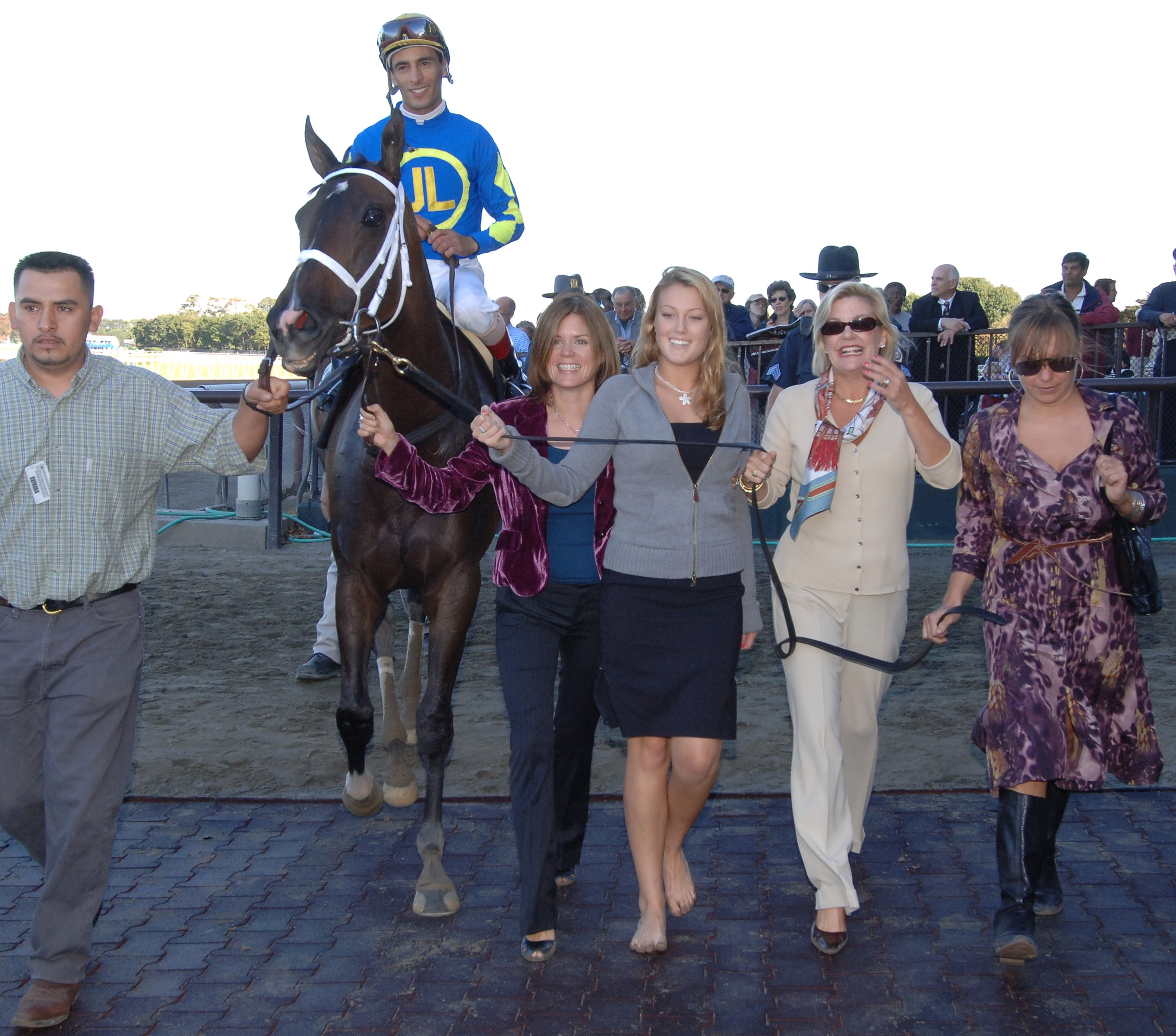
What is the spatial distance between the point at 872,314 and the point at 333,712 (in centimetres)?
381

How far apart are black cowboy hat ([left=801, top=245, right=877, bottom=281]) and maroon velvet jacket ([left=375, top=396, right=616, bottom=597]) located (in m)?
4.82

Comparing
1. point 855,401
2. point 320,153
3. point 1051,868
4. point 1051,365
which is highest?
point 320,153

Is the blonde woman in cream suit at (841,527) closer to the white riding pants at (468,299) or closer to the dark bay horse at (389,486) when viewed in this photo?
the dark bay horse at (389,486)

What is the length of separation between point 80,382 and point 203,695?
3522 millimetres

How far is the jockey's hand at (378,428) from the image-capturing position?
3.80 meters

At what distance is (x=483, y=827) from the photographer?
16.1ft

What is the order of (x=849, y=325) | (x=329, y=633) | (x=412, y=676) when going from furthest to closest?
(x=329, y=633)
(x=412, y=676)
(x=849, y=325)

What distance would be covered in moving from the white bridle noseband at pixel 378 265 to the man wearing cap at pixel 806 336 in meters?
4.48

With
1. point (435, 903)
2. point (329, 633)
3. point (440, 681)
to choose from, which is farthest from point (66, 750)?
point (329, 633)

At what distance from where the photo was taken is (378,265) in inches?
162

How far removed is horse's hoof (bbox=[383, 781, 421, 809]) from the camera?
5.11m

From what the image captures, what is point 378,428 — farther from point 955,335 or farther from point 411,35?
point 955,335

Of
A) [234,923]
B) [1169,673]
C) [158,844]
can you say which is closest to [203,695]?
[158,844]

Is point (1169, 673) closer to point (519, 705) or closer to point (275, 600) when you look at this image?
point (519, 705)
